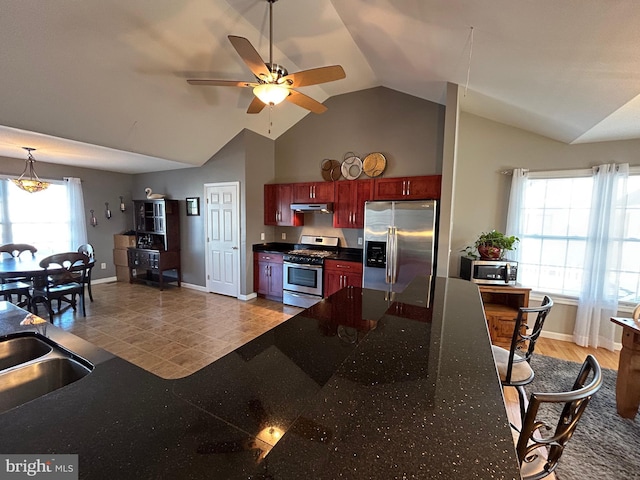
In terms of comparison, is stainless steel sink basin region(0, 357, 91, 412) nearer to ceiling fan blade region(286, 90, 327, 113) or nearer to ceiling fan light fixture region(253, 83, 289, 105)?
ceiling fan light fixture region(253, 83, 289, 105)

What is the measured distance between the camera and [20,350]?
138 centimetres

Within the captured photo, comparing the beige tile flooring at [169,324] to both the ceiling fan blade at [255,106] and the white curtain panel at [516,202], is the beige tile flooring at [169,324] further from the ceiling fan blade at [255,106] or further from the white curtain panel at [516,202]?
the white curtain panel at [516,202]

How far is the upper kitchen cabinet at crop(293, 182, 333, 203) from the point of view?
4.53 meters

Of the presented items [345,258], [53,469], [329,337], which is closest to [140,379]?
[53,469]

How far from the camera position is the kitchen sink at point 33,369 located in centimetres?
110

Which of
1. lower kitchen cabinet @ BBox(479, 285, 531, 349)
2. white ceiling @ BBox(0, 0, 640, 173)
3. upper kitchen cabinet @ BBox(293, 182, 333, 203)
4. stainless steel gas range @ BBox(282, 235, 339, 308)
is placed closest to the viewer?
white ceiling @ BBox(0, 0, 640, 173)

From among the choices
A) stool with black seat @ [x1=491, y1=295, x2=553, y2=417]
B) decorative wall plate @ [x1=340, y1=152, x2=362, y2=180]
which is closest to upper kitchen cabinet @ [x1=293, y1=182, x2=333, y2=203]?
decorative wall plate @ [x1=340, y1=152, x2=362, y2=180]

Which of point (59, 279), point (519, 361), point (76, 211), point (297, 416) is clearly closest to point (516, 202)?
point (519, 361)

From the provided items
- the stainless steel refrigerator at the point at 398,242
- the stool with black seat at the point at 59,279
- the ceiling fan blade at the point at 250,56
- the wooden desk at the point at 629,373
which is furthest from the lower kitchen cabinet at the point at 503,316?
the stool with black seat at the point at 59,279

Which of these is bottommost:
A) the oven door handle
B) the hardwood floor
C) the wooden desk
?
the hardwood floor

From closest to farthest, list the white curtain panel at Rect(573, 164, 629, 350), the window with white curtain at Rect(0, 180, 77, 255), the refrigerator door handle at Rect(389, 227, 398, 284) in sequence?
1. the white curtain panel at Rect(573, 164, 629, 350)
2. the refrigerator door handle at Rect(389, 227, 398, 284)
3. the window with white curtain at Rect(0, 180, 77, 255)

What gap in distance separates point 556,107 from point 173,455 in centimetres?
379

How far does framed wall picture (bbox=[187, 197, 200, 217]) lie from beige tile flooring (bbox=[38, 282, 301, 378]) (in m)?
1.62

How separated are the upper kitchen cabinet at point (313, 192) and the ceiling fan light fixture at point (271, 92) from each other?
7.49 feet
